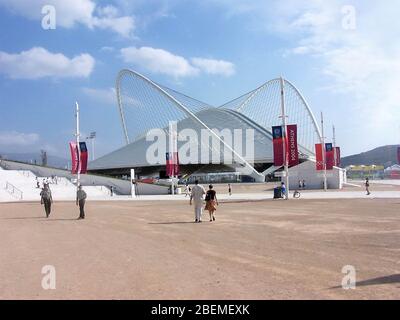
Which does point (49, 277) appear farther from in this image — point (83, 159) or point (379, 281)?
point (83, 159)

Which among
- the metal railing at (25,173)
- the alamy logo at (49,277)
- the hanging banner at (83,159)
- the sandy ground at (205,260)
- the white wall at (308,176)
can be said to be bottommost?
the sandy ground at (205,260)

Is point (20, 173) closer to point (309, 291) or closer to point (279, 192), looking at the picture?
point (279, 192)

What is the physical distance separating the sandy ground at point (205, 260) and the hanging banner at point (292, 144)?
18.8 m

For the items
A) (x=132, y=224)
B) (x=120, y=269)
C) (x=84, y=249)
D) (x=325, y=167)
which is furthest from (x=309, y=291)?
(x=325, y=167)

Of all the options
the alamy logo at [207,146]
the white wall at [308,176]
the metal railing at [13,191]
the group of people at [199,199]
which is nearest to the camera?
the group of people at [199,199]

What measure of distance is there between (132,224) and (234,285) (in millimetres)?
11009

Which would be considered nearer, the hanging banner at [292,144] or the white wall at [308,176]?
the hanging banner at [292,144]

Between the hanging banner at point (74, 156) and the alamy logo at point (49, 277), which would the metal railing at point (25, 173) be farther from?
the alamy logo at point (49, 277)

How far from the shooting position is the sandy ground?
23.1 ft

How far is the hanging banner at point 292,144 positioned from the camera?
35.7m

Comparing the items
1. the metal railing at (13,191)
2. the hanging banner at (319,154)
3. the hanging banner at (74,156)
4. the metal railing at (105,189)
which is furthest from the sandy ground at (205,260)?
the metal railing at (105,189)

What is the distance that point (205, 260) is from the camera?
975cm

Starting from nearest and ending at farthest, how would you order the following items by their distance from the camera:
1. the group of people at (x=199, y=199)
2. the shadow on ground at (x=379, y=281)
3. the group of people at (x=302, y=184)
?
the shadow on ground at (x=379, y=281) → the group of people at (x=199, y=199) → the group of people at (x=302, y=184)

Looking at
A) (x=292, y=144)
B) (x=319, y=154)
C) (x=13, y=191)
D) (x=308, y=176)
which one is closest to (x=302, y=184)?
(x=308, y=176)
